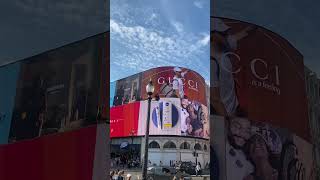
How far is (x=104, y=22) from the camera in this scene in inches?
513

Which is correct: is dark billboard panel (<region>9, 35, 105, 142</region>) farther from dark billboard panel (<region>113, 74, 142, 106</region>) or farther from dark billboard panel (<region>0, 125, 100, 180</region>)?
dark billboard panel (<region>113, 74, 142, 106</region>)

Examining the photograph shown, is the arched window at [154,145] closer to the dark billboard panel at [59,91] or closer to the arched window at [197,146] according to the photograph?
the arched window at [197,146]

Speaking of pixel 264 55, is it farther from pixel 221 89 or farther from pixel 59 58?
pixel 59 58

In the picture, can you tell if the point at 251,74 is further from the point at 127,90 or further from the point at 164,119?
the point at 127,90

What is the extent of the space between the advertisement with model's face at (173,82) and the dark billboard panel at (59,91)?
1996 cm

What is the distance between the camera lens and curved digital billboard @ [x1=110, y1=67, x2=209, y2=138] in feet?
113

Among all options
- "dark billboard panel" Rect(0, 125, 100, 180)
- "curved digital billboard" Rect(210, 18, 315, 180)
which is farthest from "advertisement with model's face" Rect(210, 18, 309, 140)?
"dark billboard panel" Rect(0, 125, 100, 180)

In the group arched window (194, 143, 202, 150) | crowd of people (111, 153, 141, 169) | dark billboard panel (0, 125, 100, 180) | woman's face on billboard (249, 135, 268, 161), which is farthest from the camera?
arched window (194, 143, 202, 150)

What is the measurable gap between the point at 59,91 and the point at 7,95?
3.23m

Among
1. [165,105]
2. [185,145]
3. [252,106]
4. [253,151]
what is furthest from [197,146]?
[253,151]

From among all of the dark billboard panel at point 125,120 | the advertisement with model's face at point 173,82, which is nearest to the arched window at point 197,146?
the advertisement with model's face at point 173,82

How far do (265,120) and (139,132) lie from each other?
21377 mm

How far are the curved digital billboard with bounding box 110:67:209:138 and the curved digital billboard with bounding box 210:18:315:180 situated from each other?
64.7 feet

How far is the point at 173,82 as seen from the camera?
3509cm
